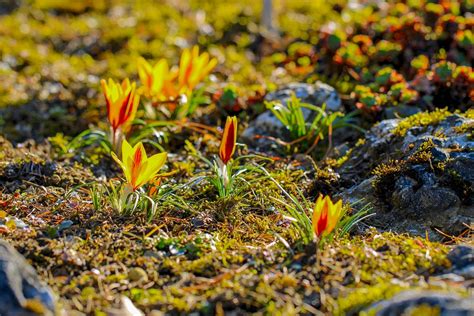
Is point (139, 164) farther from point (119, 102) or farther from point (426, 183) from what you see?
point (426, 183)

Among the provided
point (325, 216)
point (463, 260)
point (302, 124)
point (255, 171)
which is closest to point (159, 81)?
point (302, 124)

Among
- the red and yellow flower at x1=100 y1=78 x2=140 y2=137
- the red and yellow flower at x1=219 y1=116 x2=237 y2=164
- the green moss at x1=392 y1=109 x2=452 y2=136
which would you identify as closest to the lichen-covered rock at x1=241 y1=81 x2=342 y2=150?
the green moss at x1=392 y1=109 x2=452 y2=136

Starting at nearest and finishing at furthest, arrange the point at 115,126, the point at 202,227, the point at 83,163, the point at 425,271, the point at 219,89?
the point at 425,271, the point at 202,227, the point at 115,126, the point at 83,163, the point at 219,89

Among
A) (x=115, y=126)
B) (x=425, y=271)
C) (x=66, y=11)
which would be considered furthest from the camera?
(x=66, y=11)

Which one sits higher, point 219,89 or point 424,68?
point 424,68

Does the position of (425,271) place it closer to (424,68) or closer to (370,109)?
(370,109)

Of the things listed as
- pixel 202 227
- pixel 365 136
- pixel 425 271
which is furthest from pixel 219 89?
pixel 425 271

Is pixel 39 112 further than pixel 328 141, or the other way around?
pixel 39 112
